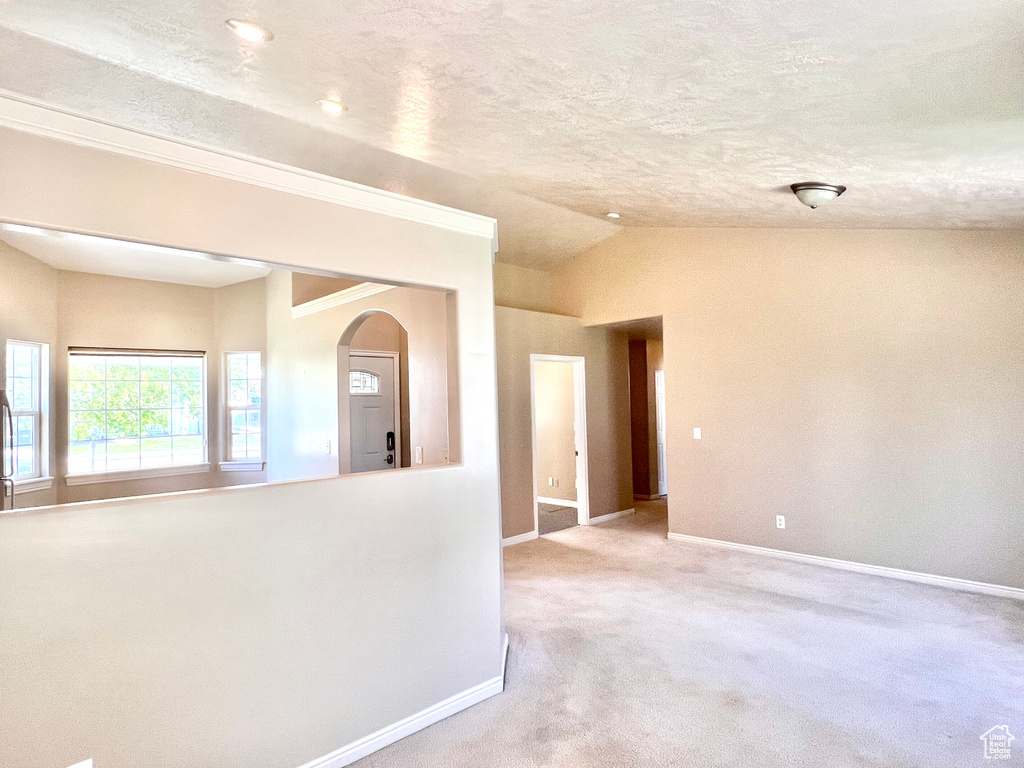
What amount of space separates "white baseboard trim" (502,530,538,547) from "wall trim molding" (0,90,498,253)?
12.4ft

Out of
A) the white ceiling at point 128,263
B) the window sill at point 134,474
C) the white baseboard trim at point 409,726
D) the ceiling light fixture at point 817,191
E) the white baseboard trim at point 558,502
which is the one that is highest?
the white ceiling at point 128,263

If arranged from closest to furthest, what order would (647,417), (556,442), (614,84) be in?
(614,84)
(556,442)
(647,417)

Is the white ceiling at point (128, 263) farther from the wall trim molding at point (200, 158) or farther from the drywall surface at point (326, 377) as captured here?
the wall trim molding at point (200, 158)

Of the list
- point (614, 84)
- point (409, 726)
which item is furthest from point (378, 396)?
point (614, 84)

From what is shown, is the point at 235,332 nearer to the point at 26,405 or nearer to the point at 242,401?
the point at 242,401

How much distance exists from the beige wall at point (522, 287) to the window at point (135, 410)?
351 cm

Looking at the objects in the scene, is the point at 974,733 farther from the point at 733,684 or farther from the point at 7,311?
the point at 7,311

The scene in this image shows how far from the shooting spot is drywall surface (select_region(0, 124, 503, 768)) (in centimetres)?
184

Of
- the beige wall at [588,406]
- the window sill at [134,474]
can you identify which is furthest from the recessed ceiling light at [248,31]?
the window sill at [134,474]

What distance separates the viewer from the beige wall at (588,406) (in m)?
6.08

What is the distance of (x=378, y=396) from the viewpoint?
274 inches

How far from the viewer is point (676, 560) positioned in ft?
17.4

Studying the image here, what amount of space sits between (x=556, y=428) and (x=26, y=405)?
5475 millimetres

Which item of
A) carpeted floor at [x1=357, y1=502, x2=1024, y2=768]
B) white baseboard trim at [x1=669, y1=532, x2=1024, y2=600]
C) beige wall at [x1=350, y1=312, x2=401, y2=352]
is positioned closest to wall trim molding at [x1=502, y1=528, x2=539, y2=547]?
carpeted floor at [x1=357, y1=502, x2=1024, y2=768]
